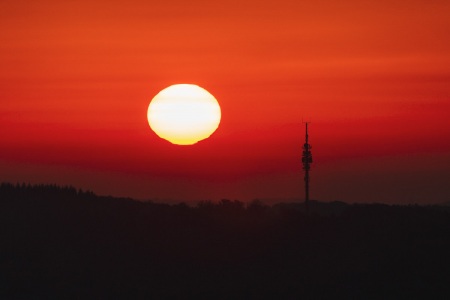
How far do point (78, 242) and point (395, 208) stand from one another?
16224 millimetres

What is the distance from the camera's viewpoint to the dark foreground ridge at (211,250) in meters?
47.5

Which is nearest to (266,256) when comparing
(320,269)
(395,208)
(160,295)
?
(320,269)

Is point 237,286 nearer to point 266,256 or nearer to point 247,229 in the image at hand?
point 266,256

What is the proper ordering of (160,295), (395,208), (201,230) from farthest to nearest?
(395,208)
(201,230)
(160,295)

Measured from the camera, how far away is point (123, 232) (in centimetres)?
5428

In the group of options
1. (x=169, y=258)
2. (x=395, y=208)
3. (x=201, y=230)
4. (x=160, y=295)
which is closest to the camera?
(x=160, y=295)

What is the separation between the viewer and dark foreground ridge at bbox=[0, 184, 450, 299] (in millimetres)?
47469

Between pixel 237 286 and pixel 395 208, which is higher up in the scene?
pixel 395 208

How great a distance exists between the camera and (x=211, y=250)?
172 feet

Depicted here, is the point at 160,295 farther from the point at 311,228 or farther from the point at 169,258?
the point at 311,228

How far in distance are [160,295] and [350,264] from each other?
821 centimetres

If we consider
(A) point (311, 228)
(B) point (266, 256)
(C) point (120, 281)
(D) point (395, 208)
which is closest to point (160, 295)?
(C) point (120, 281)

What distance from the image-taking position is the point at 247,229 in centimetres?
5522

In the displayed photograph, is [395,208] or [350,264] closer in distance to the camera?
[350,264]
